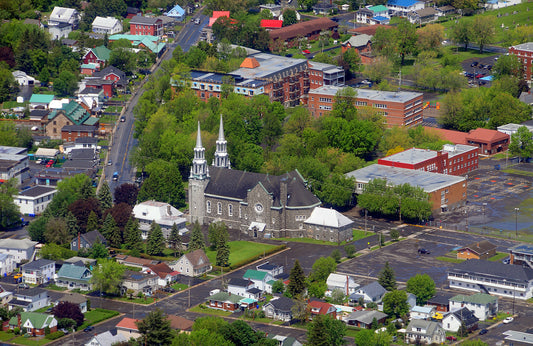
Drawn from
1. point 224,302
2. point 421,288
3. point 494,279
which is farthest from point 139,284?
point 494,279

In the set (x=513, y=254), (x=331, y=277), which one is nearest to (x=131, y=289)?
(x=331, y=277)

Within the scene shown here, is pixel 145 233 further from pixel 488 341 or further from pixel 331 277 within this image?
pixel 488 341

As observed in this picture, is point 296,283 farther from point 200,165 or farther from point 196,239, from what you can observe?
point 200,165

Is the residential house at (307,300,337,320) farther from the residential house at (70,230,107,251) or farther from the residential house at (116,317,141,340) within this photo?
the residential house at (70,230,107,251)

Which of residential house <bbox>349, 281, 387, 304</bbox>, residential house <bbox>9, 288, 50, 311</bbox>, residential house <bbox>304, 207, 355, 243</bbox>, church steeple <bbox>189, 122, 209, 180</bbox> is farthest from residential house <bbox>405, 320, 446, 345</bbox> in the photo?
church steeple <bbox>189, 122, 209, 180</bbox>

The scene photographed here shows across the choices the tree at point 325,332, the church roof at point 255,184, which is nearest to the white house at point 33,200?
the church roof at point 255,184
